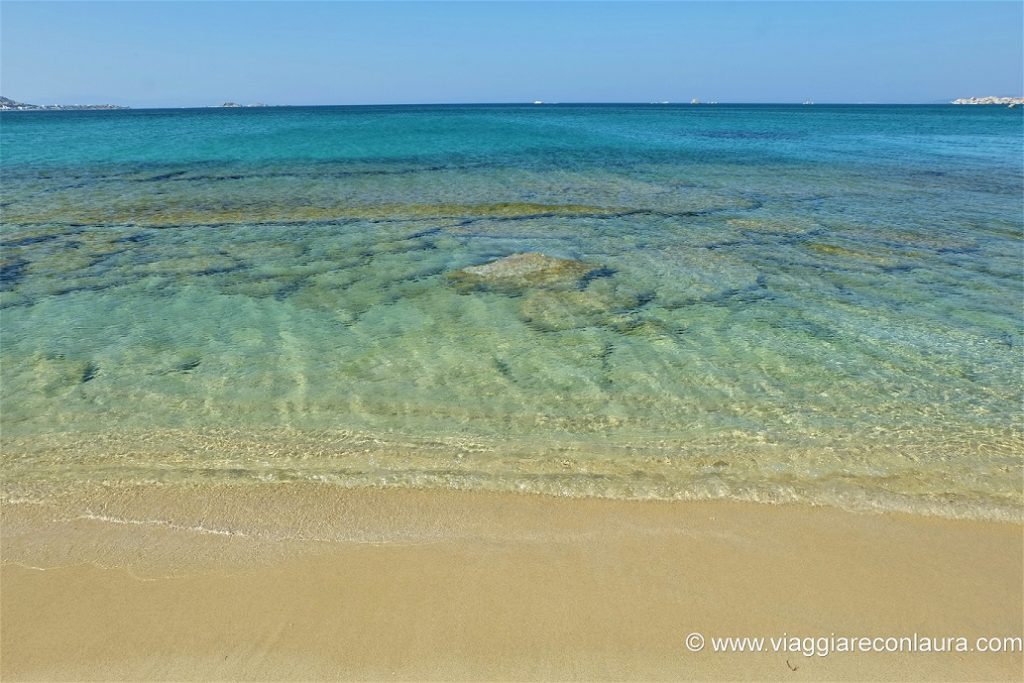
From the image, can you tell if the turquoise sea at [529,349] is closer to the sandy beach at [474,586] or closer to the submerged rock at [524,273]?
the submerged rock at [524,273]

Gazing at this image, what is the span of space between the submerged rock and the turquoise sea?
63mm

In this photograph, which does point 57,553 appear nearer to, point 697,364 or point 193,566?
point 193,566

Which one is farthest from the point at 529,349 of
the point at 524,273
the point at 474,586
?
the point at 474,586

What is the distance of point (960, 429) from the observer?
19.2 ft

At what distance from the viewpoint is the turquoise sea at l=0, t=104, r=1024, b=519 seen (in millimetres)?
5371

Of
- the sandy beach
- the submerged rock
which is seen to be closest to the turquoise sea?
the submerged rock

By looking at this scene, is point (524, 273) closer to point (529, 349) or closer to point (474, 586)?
point (529, 349)

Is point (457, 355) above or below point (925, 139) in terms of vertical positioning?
below

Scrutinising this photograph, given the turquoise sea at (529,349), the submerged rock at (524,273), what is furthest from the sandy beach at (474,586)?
the submerged rock at (524,273)

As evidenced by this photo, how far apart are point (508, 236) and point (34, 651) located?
1066 cm

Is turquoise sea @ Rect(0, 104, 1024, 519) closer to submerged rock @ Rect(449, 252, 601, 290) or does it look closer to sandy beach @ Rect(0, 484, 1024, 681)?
submerged rock @ Rect(449, 252, 601, 290)

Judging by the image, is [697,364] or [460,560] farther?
[697,364]

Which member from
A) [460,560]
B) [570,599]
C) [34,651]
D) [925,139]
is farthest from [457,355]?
[925,139]

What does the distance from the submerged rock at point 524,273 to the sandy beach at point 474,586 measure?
17.2 feet
